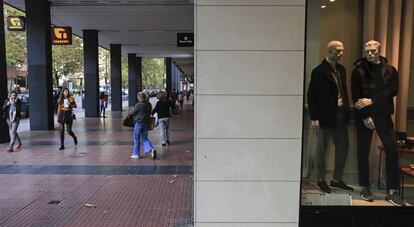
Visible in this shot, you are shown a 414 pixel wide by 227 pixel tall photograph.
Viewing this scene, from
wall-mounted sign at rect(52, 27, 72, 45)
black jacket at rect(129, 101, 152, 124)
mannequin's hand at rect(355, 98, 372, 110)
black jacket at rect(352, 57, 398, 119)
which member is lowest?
black jacket at rect(129, 101, 152, 124)

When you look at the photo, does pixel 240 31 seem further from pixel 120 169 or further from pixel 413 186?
pixel 120 169

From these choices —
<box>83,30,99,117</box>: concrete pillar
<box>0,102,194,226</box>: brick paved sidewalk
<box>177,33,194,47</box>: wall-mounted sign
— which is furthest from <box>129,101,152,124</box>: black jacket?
<box>83,30,99,117</box>: concrete pillar

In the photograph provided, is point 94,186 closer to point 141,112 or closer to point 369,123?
point 141,112

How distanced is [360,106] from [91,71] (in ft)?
70.6

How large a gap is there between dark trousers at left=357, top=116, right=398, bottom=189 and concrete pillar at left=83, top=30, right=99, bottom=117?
69.0 feet

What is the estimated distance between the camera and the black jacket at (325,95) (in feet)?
14.7

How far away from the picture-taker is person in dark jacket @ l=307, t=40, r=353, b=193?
453 centimetres

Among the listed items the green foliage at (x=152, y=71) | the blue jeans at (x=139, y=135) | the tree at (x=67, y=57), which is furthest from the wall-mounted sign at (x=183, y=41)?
the green foliage at (x=152, y=71)

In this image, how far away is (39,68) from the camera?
16.3 metres

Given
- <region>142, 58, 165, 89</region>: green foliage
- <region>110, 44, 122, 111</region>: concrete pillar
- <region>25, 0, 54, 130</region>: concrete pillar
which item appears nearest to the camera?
<region>25, 0, 54, 130</region>: concrete pillar

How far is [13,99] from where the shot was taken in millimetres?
11250

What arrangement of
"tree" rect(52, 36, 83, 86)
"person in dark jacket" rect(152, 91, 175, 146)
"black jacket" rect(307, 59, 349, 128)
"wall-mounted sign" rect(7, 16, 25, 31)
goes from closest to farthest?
"black jacket" rect(307, 59, 349, 128), "person in dark jacket" rect(152, 91, 175, 146), "wall-mounted sign" rect(7, 16, 25, 31), "tree" rect(52, 36, 83, 86)

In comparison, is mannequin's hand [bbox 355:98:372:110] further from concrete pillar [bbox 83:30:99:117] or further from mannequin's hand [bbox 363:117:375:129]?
concrete pillar [bbox 83:30:99:117]

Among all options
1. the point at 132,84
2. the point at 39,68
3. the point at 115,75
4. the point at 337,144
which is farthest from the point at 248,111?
the point at 132,84
